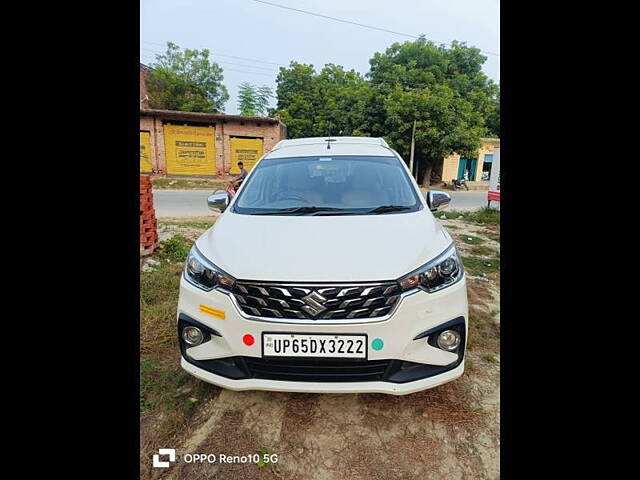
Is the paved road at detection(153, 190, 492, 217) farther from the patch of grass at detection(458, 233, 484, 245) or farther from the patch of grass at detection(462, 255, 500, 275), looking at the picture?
the patch of grass at detection(462, 255, 500, 275)

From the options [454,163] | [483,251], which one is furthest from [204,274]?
[454,163]

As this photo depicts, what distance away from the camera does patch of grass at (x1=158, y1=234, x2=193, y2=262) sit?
14.9ft

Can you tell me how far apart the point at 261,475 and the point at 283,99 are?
97.0 feet

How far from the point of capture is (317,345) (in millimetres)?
1633

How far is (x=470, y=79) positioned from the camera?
79.9 feet

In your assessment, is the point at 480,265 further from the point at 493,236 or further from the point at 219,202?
the point at 219,202

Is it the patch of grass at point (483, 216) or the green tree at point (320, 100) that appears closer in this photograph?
the patch of grass at point (483, 216)

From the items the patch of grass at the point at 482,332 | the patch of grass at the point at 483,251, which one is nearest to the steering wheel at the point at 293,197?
the patch of grass at the point at 482,332

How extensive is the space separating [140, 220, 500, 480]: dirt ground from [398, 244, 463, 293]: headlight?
2.51 ft

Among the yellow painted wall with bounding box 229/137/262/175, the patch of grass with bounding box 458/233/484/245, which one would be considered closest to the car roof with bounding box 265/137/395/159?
the patch of grass with bounding box 458/233/484/245

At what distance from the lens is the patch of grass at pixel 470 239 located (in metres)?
6.07

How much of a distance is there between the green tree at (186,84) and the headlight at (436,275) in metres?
25.6

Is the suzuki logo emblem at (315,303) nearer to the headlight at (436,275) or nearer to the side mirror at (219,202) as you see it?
the headlight at (436,275)
